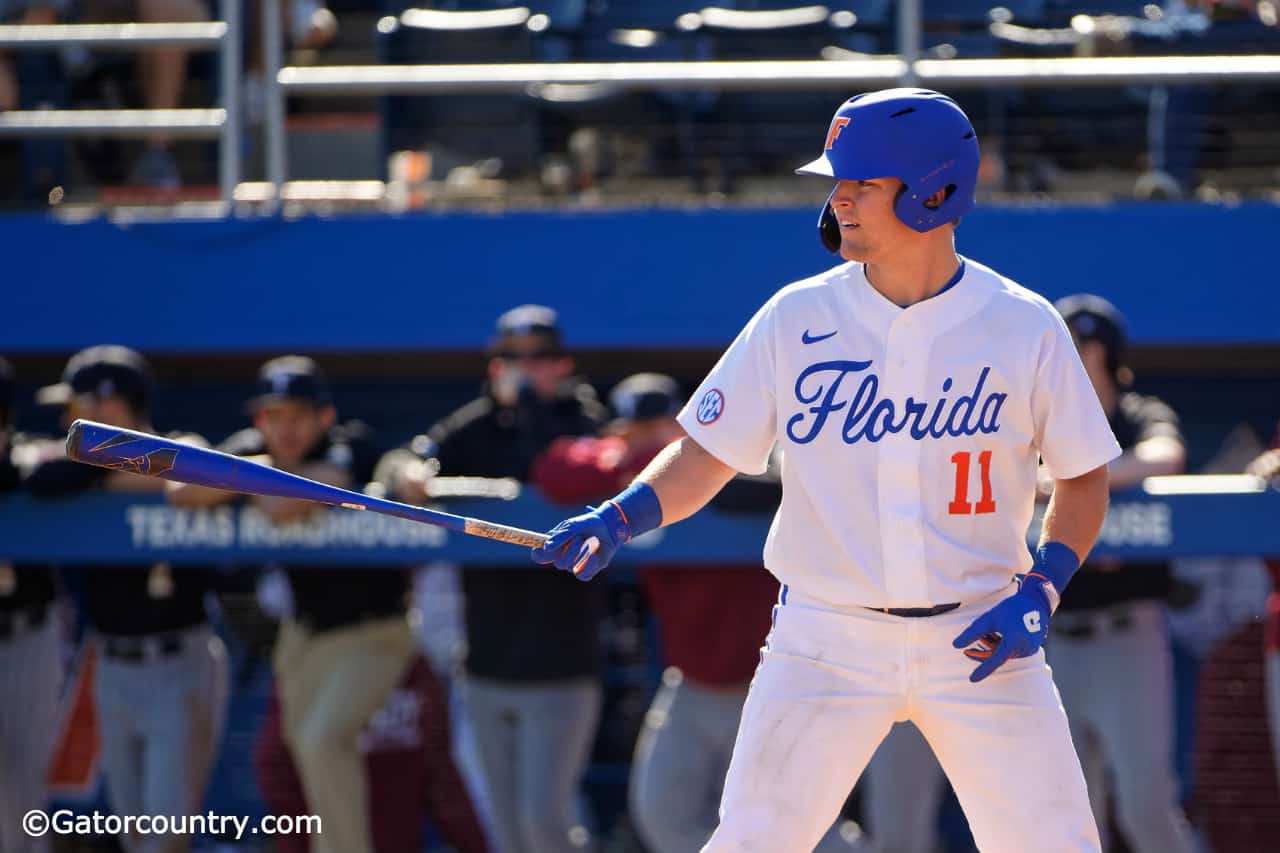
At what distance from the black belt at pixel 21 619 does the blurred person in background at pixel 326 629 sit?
0.77 m

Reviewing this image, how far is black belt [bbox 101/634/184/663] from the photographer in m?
5.52

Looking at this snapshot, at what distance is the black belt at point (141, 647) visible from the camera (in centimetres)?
552

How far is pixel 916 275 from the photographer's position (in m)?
3.28

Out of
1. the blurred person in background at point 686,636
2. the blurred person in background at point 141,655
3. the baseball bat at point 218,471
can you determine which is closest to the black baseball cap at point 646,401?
the blurred person in background at point 686,636

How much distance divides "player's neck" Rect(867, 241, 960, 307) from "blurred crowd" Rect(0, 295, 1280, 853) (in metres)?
1.92

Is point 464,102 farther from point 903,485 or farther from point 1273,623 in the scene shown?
point 903,485

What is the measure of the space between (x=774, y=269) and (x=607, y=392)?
1.28 metres

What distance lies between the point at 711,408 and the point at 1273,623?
9.18ft

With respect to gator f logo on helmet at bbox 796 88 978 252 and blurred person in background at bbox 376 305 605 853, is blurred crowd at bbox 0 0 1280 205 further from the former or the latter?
gator f logo on helmet at bbox 796 88 978 252

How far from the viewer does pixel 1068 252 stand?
6.14 m

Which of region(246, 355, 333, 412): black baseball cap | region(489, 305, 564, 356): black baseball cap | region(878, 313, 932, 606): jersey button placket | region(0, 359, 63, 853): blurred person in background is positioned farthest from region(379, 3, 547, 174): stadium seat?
region(878, 313, 932, 606): jersey button placket

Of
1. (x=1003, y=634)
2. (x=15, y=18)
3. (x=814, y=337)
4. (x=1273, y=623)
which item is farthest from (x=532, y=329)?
(x=15, y=18)

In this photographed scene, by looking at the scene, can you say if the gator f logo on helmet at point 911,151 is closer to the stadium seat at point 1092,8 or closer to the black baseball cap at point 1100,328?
the black baseball cap at point 1100,328

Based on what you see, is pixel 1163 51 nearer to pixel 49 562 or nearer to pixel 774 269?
pixel 774 269
